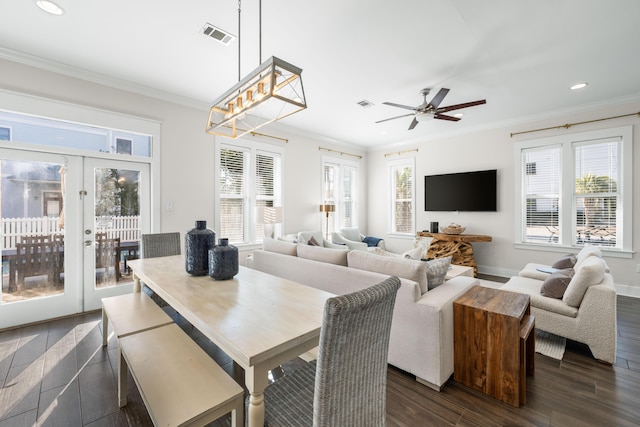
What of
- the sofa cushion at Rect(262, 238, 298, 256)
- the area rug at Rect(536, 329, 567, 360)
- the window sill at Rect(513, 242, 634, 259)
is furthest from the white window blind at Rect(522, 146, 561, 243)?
the sofa cushion at Rect(262, 238, 298, 256)

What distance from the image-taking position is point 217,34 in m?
2.51

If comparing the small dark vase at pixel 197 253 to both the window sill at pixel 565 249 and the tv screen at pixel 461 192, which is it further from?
the window sill at pixel 565 249

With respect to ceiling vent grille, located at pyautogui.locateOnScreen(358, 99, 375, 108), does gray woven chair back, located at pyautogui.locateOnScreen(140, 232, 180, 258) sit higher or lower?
lower

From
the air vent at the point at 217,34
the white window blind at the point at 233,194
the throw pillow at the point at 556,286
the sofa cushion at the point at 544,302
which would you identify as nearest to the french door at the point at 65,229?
the white window blind at the point at 233,194

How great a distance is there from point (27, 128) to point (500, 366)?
4.90 m

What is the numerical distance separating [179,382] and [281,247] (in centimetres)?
210

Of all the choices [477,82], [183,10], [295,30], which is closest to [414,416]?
[295,30]

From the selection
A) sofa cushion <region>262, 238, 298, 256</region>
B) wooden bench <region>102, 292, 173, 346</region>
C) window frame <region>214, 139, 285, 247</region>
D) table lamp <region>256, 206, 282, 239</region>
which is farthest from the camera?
table lamp <region>256, 206, 282, 239</region>

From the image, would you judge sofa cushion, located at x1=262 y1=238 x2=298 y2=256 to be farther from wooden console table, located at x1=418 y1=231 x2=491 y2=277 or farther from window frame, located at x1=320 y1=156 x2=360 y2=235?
wooden console table, located at x1=418 y1=231 x2=491 y2=277

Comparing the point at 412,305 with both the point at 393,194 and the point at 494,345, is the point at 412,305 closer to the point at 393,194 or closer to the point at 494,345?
the point at 494,345

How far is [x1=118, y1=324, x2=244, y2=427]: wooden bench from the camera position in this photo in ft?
3.58

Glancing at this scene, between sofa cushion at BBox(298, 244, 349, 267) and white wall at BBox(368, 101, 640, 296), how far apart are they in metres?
3.91

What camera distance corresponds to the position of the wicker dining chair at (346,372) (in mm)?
894

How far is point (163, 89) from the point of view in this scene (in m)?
3.70
